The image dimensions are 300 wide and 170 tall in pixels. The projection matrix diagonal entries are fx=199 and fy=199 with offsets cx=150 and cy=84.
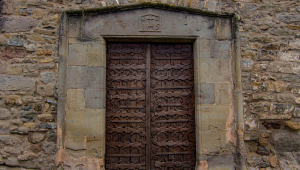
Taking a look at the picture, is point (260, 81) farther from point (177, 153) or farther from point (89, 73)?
point (89, 73)

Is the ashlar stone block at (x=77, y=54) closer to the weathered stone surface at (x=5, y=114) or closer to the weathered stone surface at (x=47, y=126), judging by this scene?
the weathered stone surface at (x=47, y=126)

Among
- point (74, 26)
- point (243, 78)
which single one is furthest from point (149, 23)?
point (243, 78)

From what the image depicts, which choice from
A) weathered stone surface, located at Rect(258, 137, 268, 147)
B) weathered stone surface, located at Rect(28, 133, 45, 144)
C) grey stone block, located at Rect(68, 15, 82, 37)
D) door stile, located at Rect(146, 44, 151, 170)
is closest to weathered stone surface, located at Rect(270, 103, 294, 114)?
weathered stone surface, located at Rect(258, 137, 268, 147)

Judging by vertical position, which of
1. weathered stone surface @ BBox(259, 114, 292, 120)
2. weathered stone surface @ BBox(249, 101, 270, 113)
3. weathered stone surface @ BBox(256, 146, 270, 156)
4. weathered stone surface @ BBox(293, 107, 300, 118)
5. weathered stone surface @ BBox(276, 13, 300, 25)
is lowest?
weathered stone surface @ BBox(256, 146, 270, 156)

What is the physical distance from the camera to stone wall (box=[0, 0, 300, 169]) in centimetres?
263

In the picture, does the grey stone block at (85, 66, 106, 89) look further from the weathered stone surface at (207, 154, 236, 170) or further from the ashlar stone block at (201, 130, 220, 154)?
the weathered stone surface at (207, 154, 236, 170)

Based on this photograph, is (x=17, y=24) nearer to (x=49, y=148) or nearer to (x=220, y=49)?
(x=49, y=148)

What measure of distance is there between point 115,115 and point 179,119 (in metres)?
0.94

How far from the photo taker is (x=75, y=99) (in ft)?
8.95

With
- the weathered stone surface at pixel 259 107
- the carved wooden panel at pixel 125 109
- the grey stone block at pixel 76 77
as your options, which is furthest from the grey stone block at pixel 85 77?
the weathered stone surface at pixel 259 107

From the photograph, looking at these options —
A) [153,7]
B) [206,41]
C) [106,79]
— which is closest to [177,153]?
[106,79]

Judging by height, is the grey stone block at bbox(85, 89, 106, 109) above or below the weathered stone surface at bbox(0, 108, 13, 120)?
above

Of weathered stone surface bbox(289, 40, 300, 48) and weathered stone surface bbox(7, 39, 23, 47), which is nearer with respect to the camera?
weathered stone surface bbox(7, 39, 23, 47)

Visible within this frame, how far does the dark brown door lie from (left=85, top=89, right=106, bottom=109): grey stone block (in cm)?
18
